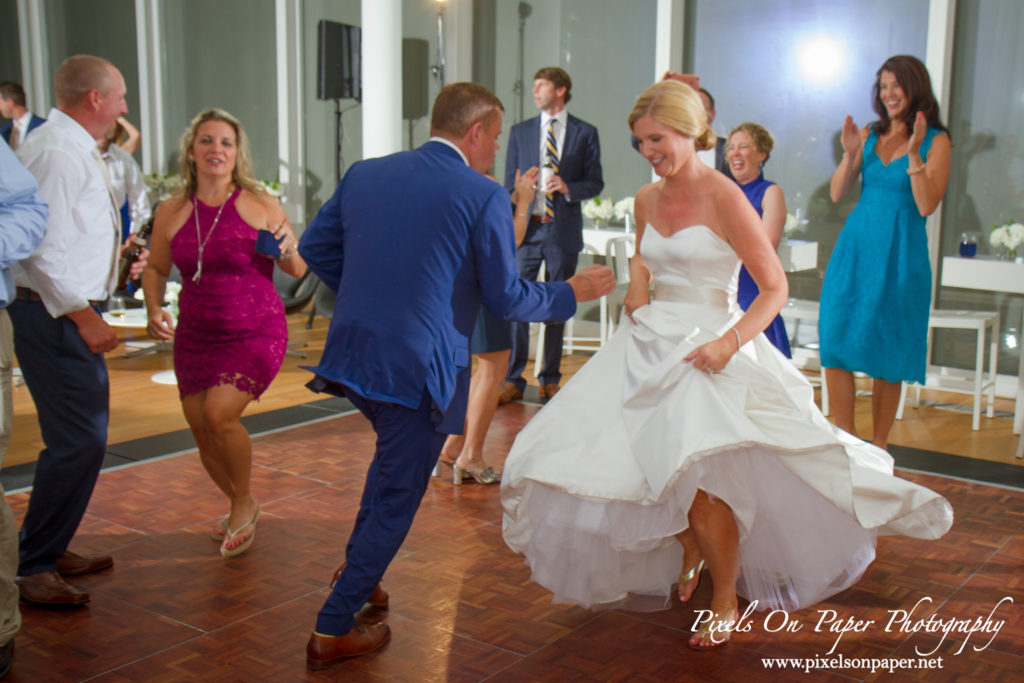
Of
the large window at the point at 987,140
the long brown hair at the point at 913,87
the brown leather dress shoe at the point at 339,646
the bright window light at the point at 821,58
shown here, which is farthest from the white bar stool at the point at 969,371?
the brown leather dress shoe at the point at 339,646

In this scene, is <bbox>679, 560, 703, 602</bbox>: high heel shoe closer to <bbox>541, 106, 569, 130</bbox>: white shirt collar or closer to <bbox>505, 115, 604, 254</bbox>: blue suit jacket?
<bbox>505, 115, 604, 254</bbox>: blue suit jacket

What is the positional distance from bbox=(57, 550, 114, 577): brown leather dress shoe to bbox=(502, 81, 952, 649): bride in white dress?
1425mm

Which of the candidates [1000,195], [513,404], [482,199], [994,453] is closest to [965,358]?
[1000,195]

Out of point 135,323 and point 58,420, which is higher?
point 58,420

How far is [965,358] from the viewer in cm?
683

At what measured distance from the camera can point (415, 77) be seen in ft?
30.4

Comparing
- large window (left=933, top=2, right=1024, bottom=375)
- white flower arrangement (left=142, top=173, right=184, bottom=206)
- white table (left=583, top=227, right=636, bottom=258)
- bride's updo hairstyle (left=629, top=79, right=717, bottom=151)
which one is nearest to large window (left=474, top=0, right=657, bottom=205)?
white table (left=583, top=227, right=636, bottom=258)

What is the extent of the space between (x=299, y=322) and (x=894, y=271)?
586cm

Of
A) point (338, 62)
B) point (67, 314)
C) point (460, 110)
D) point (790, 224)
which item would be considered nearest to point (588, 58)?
point (790, 224)

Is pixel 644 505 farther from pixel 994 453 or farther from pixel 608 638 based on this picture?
pixel 994 453

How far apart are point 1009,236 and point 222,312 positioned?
450cm

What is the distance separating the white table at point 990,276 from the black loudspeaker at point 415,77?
4919 mm

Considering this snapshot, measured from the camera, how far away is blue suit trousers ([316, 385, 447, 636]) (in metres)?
2.79

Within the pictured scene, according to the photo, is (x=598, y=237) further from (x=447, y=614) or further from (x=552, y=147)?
(x=447, y=614)
